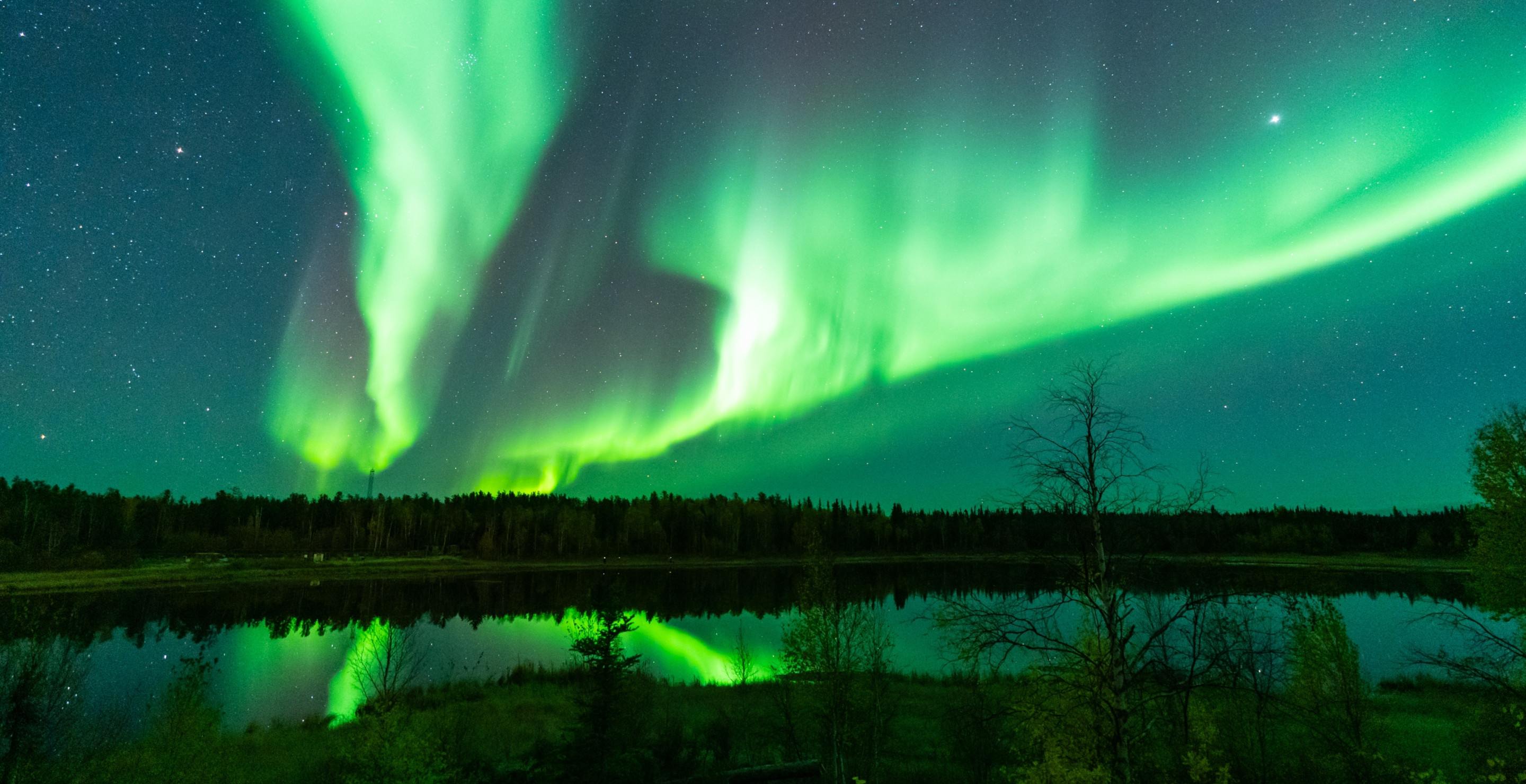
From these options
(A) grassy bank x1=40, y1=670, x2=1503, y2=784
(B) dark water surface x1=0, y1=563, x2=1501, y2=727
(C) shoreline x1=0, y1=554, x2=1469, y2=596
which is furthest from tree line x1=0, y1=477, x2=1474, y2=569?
(A) grassy bank x1=40, y1=670, x2=1503, y2=784

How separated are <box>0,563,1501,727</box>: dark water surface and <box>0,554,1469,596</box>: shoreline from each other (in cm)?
469

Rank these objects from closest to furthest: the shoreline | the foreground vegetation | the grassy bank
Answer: the foreground vegetation < the grassy bank < the shoreline

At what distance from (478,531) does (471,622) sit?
102 metres

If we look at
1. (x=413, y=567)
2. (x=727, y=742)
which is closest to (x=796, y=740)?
(x=727, y=742)

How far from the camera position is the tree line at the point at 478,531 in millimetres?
118875

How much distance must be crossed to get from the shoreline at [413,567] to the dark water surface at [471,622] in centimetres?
469

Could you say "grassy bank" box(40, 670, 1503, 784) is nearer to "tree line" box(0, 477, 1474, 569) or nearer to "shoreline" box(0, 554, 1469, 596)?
"shoreline" box(0, 554, 1469, 596)

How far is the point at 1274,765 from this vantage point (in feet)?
92.1

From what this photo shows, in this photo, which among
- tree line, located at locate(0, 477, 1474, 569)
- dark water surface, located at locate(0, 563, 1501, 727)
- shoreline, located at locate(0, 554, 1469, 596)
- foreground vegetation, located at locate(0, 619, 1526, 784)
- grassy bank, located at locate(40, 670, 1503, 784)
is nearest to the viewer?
foreground vegetation, located at locate(0, 619, 1526, 784)

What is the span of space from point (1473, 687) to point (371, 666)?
2542 inches

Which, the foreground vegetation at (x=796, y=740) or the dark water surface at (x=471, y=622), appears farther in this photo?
the dark water surface at (x=471, y=622)

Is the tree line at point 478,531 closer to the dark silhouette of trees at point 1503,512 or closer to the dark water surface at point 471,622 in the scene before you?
the dark water surface at point 471,622

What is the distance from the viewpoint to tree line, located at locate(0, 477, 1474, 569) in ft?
390

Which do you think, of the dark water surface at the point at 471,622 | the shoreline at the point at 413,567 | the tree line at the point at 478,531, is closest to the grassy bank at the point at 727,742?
the dark water surface at the point at 471,622
